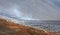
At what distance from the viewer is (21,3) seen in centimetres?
86

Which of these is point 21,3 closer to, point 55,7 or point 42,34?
point 55,7

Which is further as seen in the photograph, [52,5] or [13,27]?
[52,5]

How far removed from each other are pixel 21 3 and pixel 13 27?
354 mm

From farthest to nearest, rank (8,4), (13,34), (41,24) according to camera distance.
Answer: (8,4) < (41,24) < (13,34)

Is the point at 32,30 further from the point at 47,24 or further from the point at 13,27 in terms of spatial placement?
the point at 47,24

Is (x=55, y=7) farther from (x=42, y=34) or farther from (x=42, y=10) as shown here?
(x=42, y=34)

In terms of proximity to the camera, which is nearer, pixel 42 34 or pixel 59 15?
pixel 42 34

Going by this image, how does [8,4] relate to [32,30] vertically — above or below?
above

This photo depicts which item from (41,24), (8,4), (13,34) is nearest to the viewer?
(13,34)

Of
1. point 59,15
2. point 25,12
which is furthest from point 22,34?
point 59,15

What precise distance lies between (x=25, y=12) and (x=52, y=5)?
21cm

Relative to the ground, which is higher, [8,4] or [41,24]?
[8,4]

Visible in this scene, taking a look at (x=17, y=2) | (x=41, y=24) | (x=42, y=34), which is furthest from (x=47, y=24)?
(x=17, y=2)

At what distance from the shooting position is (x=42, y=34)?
1.90ft
